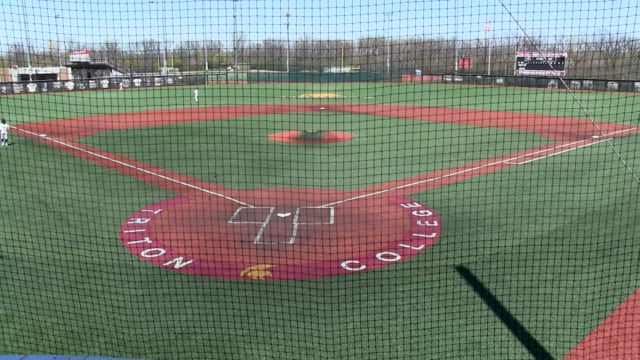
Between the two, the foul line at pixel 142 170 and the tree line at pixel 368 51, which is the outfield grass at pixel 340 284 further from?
the tree line at pixel 368 51

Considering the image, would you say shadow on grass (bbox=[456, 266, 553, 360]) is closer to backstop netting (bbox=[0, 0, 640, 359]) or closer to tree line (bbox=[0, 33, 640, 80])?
backstop netting (bbox=[0, 0, 640, 359])

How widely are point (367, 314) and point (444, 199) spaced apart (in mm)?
5047

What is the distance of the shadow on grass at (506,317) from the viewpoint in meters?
5.31

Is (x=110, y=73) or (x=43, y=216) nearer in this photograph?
(x=43, y=216)

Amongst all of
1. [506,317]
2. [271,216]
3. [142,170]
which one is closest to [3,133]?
[142,170]

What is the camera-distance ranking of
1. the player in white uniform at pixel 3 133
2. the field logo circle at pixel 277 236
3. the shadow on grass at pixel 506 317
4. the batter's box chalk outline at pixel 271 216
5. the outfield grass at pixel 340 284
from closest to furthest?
1. the shadow on grass at pixel 506 317
2. the outfield grass at pixel 340 284
3. the field logo circle at pixel 277 236
4. the batter's box chalk outline at pixel 271 216
5. the player in white uniform at pixel 3 133

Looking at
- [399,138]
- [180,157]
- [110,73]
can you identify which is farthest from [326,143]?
[110,73]

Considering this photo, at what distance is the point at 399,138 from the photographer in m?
18.6

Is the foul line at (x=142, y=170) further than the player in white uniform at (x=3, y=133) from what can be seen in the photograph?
No

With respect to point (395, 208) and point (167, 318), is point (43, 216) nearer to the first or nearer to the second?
point (167, 318)


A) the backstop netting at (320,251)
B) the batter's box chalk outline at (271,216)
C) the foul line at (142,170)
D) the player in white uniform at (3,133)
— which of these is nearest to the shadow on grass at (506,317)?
the backstop netting at (320,251)

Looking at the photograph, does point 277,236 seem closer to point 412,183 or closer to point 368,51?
point 412,183

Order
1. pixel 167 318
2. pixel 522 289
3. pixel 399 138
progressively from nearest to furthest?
1. pixel 167 318
2. pixel 522 289
3. pixel 399 138

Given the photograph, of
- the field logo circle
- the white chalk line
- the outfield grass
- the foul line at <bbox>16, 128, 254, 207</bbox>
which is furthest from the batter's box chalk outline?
the outfield grass
